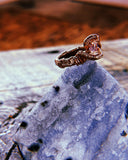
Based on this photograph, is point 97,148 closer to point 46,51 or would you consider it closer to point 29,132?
point 29,132

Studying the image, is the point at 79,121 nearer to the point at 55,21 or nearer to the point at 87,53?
the point at 87,53

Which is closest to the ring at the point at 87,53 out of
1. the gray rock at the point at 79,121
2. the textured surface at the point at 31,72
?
the gray rock at the point at 79,121

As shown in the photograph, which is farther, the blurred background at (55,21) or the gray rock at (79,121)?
the blurred background at (55,21)

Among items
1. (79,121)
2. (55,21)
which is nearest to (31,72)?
(79,121)

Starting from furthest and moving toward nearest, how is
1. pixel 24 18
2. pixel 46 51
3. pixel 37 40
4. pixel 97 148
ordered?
pixel 24 18 < pixel 37 40 < pixel 46 51 < pixel 97 148

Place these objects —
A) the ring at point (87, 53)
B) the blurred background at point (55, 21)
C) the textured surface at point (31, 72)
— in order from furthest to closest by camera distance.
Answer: the blurred background at point (55, 21) < the textured surface at point (31, 72) < the ring at point (87, 53)

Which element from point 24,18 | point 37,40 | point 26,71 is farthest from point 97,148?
point 24,18

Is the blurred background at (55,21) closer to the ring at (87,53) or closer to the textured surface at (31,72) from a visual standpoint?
the textured surface at (31,72)
